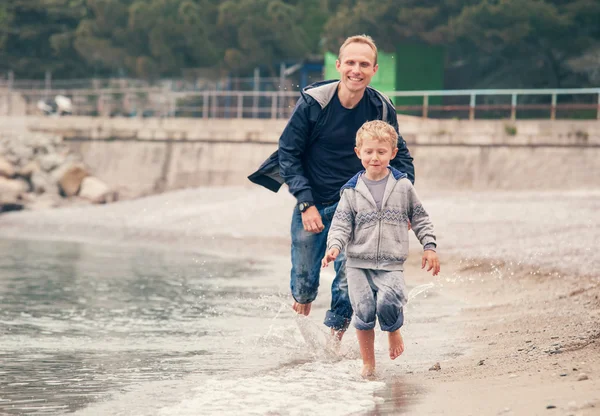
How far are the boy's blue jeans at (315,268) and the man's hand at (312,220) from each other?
22 centimetres

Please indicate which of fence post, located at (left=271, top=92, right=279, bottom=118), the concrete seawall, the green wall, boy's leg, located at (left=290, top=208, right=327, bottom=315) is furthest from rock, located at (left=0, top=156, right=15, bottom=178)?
boy's leg, located at (left=290, top=208, right=327, bottom=315)

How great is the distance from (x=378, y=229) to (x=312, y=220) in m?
0.63

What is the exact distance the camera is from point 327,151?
6.58m

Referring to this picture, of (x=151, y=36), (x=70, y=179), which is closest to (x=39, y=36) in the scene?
(x=151, y=36)

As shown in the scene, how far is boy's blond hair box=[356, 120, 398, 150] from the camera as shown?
585 centimetres

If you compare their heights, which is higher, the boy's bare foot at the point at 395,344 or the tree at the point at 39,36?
the tree at the point at 39,36

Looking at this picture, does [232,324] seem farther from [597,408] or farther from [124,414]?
[597,408]

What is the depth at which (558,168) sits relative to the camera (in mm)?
22453

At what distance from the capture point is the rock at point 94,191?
2881cm

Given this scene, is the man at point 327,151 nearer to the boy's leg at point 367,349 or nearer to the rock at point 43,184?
the boy's leg at point 367,349

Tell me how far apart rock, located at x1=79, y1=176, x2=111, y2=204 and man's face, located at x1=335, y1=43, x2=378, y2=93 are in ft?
75.8

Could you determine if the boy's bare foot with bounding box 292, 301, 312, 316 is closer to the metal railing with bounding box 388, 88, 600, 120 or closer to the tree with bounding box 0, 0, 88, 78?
the metal railing with bounding box 388, 88, 600, 120

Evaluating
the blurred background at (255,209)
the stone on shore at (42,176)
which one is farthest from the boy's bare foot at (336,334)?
the stone on shore at (42,176)

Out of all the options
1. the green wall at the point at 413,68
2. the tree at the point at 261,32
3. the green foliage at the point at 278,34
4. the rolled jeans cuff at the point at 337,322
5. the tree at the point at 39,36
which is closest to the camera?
the rolled jeans cuff at the point at 337,322
